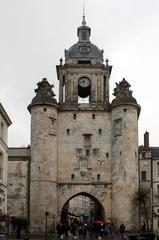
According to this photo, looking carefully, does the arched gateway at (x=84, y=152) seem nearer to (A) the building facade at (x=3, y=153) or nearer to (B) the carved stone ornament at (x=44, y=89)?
(B) the carved stone ornament at (x=44, y=89)

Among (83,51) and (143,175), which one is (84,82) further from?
(143,175)

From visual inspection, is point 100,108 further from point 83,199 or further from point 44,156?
point 83,199

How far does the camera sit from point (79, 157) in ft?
197

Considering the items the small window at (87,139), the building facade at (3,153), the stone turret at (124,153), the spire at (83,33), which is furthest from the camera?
the spire at (83,33)

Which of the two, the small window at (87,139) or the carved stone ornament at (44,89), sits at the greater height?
the carved stone ornament at (44,89)

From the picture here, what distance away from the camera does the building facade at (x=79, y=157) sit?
5750 centimetres

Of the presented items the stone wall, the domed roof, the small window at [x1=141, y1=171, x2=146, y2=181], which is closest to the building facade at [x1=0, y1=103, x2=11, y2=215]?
the stone wall

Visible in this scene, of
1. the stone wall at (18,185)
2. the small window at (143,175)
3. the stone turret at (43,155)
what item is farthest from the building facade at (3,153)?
the small window at (143,175)

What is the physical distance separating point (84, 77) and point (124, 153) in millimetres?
10529

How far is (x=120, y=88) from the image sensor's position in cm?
6075

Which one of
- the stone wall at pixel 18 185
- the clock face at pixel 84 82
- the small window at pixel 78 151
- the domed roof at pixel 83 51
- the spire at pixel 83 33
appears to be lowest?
the stone wall at pixel 18 185

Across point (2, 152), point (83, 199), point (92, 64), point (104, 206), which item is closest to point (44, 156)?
point (104, 206)

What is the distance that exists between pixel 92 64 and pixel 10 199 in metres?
17.4

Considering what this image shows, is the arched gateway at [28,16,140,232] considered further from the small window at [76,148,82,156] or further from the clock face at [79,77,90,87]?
the clock face at [79,77,90,87]
